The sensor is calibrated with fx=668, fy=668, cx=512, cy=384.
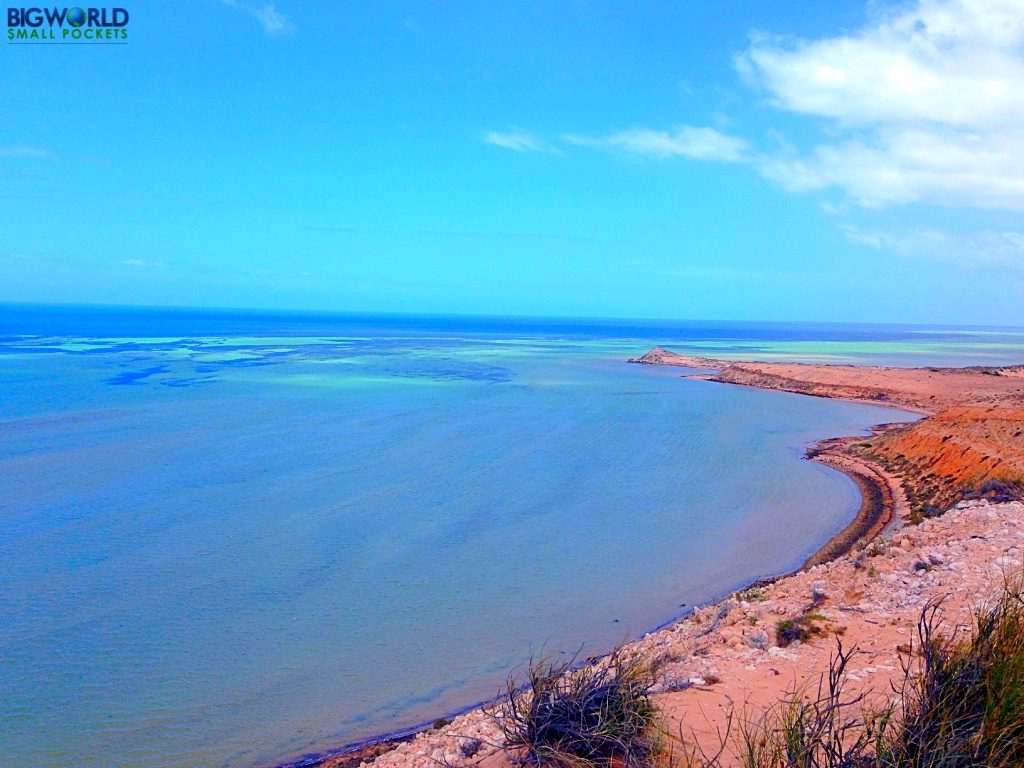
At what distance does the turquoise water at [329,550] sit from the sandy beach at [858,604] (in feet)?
2.46

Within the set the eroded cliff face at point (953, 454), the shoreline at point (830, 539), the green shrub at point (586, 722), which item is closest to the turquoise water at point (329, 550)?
the shoreline at point (830, 539)

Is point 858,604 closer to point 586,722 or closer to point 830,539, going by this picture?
point 586,722

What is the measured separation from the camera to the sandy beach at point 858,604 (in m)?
4.83

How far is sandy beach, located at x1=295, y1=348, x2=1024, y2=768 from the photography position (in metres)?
4.83

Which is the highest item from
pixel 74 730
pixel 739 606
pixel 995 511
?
pixel 995 511

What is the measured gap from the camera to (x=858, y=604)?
6.64m

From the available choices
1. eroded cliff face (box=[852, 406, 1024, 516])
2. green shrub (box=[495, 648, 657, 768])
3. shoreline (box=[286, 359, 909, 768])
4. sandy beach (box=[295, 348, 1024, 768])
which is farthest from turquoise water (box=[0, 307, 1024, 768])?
green shrub (box=[495, 648, 657, 768])

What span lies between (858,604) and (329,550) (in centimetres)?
741

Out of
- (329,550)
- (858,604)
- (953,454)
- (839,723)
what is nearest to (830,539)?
(858,604)

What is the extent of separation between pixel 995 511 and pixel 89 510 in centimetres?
1468

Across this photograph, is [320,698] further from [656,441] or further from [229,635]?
[656,441]

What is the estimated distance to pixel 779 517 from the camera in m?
12.8

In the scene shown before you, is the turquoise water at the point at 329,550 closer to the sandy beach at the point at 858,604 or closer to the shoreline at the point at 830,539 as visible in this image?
the shoreline at the point at 830,539

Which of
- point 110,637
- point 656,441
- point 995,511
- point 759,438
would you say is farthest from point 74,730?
point 759,438
